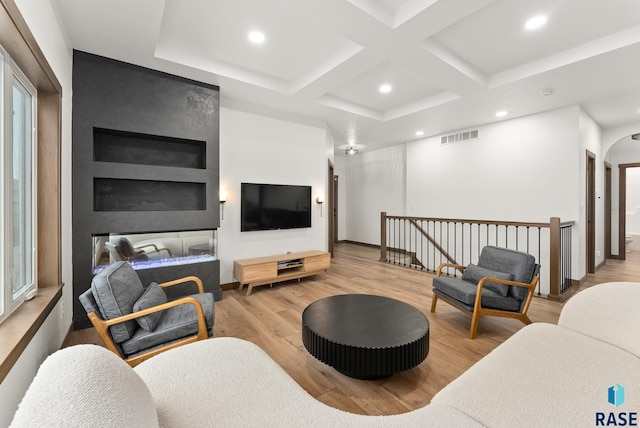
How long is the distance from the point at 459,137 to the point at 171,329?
6.12m

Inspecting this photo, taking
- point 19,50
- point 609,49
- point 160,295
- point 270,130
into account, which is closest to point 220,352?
point 160,295

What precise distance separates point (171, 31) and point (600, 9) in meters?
3.99

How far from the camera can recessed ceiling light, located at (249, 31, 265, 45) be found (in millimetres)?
2877

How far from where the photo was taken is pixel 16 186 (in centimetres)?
191

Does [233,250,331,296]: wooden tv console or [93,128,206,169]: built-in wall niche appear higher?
[93,128,206,169]: built-in wall niche

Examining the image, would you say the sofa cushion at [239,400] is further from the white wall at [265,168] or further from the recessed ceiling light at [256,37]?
the white wall at [265,168]

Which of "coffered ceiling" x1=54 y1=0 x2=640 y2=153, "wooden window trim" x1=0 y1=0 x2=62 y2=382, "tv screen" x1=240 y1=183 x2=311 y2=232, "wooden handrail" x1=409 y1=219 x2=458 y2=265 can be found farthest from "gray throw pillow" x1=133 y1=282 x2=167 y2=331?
"wooden handrail" x1=409 y1=219 x2=458 y2=265

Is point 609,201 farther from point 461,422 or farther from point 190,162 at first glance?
point 190,162

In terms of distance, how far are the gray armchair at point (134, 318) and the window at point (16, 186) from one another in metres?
0.41

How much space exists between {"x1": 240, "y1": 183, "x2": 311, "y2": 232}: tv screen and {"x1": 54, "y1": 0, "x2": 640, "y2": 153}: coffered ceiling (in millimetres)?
1313

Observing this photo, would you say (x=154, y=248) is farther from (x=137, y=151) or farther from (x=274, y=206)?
(x=274, y=206)

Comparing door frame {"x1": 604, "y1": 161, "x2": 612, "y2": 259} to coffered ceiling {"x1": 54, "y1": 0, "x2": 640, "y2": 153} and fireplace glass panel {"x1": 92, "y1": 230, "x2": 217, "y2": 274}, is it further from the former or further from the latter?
fireplace glass panel {"x1": 92, "y1": 230, "x2": 217, "y2": 274}

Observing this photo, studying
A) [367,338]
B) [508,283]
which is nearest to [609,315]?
[508,283]

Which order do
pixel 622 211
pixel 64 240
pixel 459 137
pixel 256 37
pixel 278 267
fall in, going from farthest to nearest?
1. pixel 622 211
2. pixel 459 137
3. pixel 278 267
4. pixel 256 37
5. pixel 64 240
